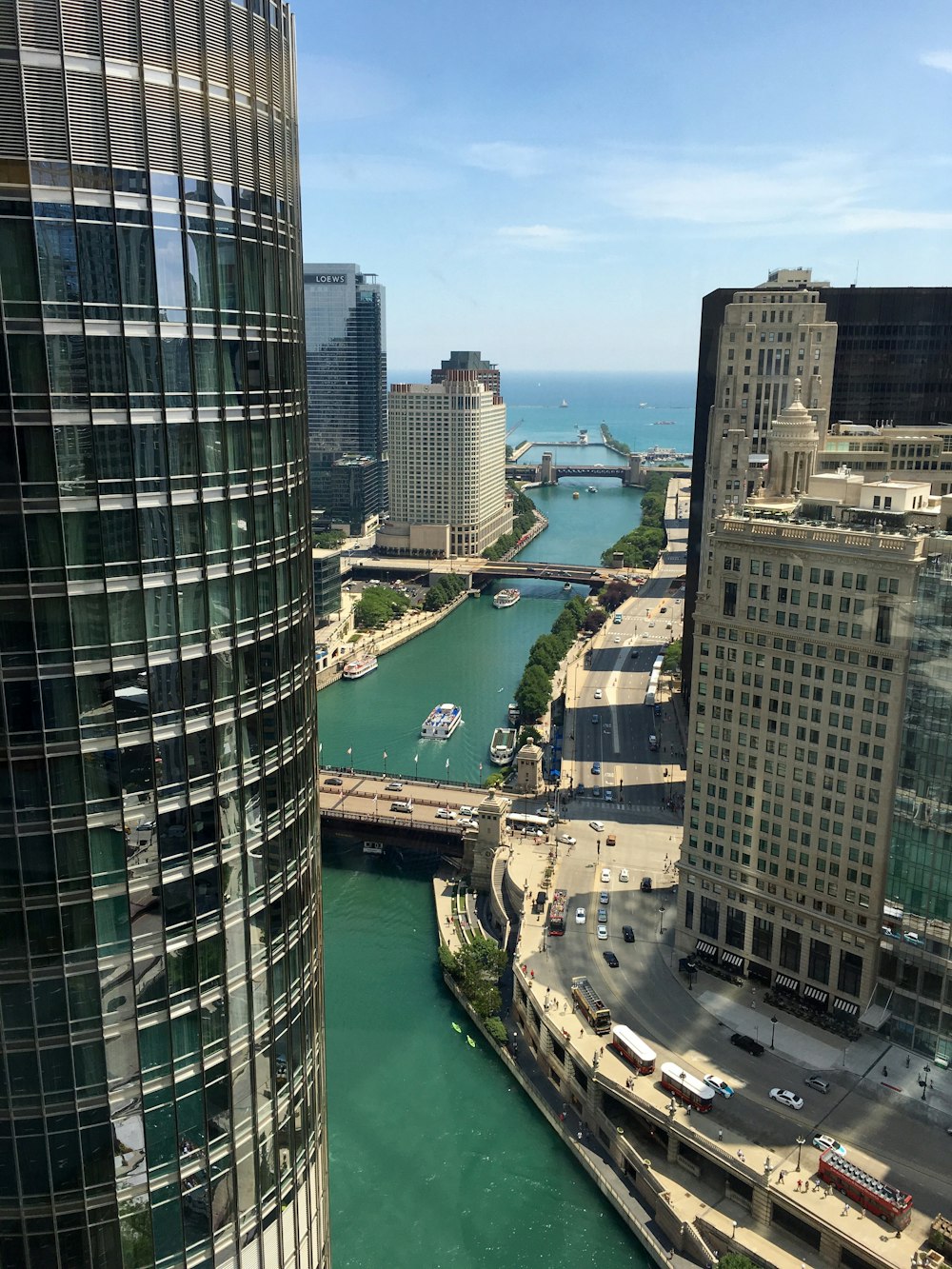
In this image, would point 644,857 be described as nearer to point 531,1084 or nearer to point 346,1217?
point 531,1084

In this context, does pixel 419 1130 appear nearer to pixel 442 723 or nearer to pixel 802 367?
pixel 442 723

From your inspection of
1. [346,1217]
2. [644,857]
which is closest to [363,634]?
[644,857]

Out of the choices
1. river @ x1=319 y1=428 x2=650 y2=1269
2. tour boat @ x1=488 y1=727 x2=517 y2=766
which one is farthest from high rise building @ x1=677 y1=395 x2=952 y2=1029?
tour boat @ x1=488 y1=727 x2=517 y2=766

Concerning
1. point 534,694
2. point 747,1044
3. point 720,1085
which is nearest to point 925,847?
point 747,1044

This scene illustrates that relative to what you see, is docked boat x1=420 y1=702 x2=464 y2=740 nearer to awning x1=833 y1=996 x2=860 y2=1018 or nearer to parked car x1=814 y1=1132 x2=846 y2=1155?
awning x1=833 y1=996 x2=860 y2=1018

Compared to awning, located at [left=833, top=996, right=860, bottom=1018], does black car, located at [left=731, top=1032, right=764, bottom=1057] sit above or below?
below

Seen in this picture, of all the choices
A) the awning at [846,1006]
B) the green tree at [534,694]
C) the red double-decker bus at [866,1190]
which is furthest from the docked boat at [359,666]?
the red double-decker bus at [866,1190]
